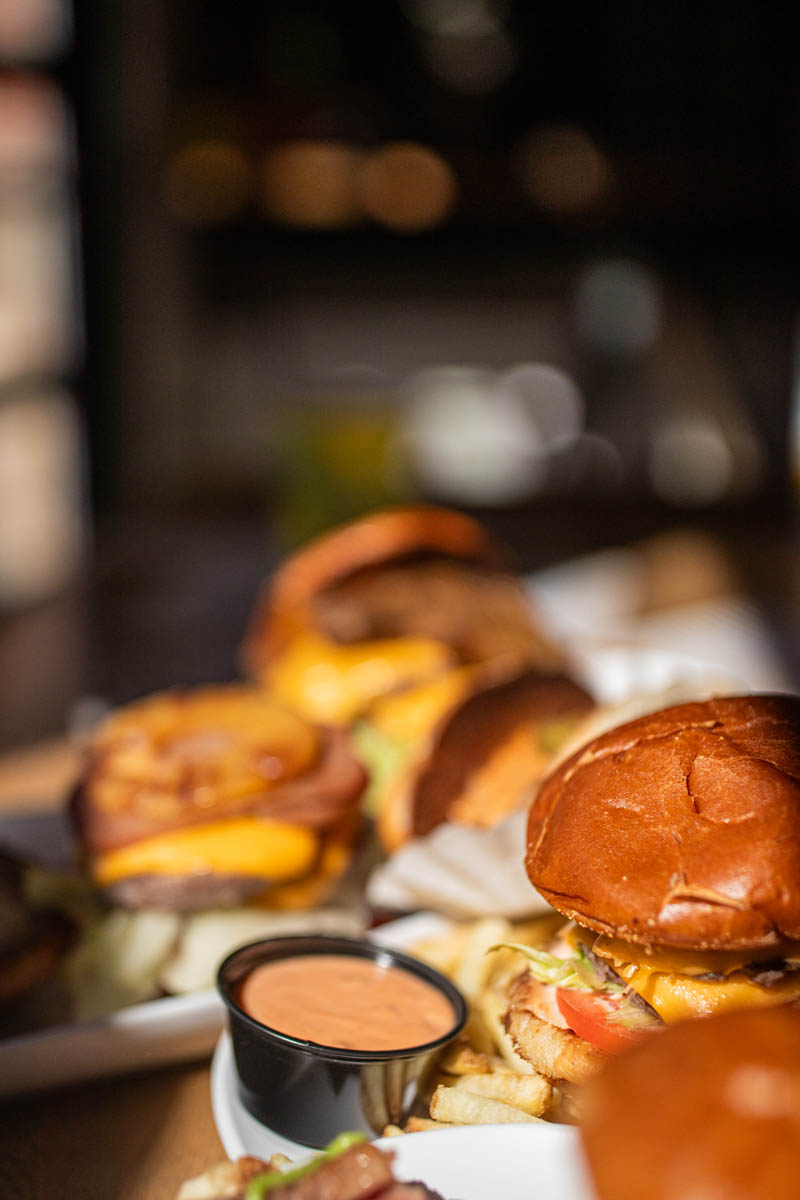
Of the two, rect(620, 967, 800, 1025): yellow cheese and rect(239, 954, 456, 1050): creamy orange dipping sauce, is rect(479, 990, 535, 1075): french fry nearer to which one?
rect(239, 954, 456, 1050): creamy orange dipping sauce

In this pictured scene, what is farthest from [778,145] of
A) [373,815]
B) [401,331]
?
[373,815]

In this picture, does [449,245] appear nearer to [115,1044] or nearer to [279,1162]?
[115,1044]

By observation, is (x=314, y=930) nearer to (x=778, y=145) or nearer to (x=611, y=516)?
(x=611, y=516)

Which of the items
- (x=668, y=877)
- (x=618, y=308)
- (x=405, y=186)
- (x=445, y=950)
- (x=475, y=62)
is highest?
(x=475, y=62)

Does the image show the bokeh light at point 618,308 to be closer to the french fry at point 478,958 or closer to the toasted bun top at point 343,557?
the toasted bun top at point 343,557

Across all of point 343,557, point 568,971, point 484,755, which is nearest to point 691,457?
point 343,557

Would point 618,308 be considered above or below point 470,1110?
above
